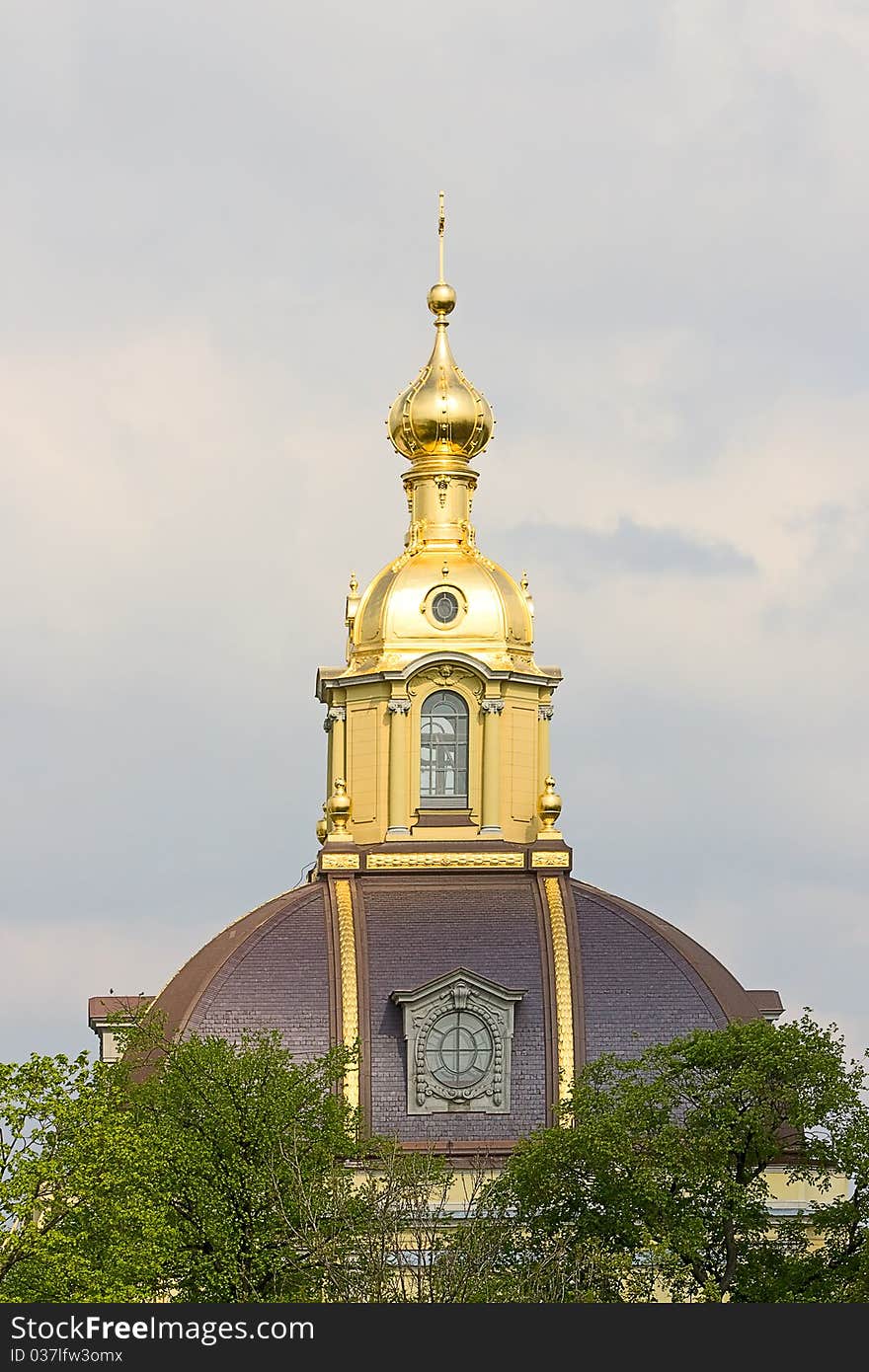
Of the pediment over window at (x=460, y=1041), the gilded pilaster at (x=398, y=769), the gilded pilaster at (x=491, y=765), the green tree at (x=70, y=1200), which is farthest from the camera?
the gilded pilaster at (x=491, y=765)

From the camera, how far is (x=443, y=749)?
317 ft

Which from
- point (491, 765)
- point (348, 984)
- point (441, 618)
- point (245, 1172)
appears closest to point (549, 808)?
point (491, 765)

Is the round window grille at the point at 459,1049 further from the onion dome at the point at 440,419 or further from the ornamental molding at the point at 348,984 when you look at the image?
the onion dome at the point at 440,419

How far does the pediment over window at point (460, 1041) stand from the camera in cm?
8712

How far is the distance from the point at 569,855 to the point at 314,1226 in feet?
78.4

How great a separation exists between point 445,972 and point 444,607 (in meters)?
12.9

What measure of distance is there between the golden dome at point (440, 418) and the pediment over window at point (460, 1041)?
1767 cm

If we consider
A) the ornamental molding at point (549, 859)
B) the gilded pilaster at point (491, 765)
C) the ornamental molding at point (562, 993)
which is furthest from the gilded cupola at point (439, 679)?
the ornamental molding at point (562, 993)

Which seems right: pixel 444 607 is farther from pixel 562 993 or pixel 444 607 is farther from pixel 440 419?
pixel 562 993

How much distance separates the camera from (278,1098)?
76688 millimetres

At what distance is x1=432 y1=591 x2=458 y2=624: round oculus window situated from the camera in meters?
98.0

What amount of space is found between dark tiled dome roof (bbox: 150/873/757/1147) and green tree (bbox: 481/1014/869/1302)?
34.5 ft

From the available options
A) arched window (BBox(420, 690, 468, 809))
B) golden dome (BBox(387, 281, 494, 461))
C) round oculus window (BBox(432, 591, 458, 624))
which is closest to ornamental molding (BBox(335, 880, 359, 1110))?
arched window (BBox(420, 690, 468, 809))

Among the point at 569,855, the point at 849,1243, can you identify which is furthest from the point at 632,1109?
the point at 569,855
